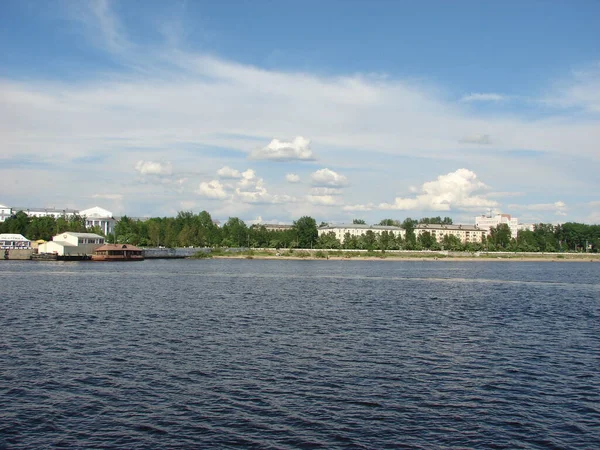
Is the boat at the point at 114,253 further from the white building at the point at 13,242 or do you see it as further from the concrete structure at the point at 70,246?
the white building at the point at 13,242

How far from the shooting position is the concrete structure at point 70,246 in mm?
161875

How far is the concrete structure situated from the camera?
161875 millimetres

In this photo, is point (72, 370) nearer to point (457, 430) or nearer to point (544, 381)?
point (457, 430)

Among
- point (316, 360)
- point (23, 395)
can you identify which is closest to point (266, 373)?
point (316, 360)

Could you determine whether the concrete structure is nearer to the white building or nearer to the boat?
the boat

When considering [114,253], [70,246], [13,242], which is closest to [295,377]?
[114,253]

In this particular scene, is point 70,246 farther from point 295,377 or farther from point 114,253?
point 295,377

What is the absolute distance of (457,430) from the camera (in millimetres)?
21047

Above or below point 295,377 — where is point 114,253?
above

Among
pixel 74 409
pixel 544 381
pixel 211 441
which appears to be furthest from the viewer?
pixel 544 381

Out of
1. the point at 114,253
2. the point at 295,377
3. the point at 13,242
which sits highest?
the point at 13,242

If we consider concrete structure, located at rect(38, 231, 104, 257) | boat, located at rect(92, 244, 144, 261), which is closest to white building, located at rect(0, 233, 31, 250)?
concrete structure, located at rect(38, 231, 104, 257)

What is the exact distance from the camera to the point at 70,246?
164 meters

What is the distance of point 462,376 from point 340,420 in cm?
962
